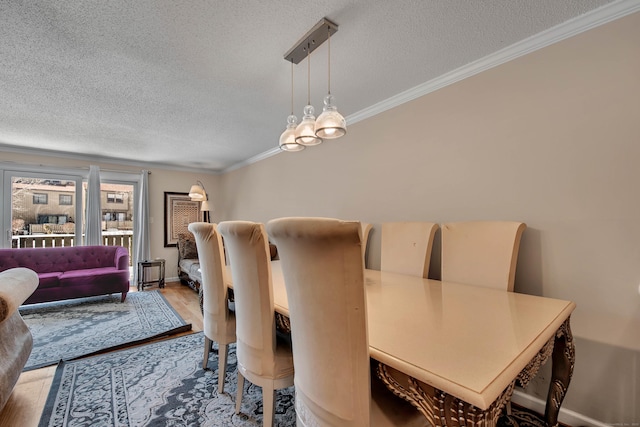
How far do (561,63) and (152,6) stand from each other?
2345mm

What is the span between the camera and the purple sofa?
346 cm

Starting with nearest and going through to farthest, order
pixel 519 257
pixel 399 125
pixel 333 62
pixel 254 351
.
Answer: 1. pixel 254 351
2. pixel 519 257
3. pixel 333 62
4. pixel 399 125

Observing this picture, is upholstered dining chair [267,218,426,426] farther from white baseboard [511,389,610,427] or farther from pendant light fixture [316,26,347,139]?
white baseboard [511,389,610,427]

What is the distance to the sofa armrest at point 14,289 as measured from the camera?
1368 mm

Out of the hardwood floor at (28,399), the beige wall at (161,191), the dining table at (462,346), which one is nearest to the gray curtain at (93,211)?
the beige wall at (161,191)

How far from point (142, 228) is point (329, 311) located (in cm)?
523

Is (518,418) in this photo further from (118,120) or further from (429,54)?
(118,120)

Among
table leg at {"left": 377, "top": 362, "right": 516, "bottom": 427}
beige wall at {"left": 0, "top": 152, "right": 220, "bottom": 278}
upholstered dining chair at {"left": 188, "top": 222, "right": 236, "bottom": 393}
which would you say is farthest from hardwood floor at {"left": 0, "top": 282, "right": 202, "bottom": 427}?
beige wall at {"left": 0, "top": 152, "right": 220, "bottom": 278}

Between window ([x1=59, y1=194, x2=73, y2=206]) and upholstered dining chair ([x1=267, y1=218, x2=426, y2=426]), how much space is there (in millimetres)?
5343

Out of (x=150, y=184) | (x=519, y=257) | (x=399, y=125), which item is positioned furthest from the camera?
(x=150, y=184)

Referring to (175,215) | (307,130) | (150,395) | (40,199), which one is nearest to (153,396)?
(150,395)

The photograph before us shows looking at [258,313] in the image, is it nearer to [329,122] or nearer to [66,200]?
[329,122]

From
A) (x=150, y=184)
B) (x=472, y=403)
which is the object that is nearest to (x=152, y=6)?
(x=472, y=403)

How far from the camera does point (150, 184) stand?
5.14 m
